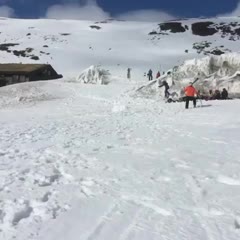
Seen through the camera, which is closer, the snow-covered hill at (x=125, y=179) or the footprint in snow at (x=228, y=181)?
the snow-covered hill at (x=125, y=179)

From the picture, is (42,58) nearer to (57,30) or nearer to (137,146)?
(57,30)

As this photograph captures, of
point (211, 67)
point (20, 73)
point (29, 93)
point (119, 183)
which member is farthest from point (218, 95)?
point (20, 73)

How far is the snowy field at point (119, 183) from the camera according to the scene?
5707mm

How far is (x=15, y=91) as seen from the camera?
38688mm

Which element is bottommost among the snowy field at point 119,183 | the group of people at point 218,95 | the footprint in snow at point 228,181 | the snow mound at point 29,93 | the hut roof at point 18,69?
the snow mound at point 29,93

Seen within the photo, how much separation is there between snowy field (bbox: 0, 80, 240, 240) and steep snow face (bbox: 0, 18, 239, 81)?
185 feet

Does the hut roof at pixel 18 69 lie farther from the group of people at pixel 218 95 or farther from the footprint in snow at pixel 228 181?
the footprint in snow at pixel 228 181

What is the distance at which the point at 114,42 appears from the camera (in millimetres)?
106188

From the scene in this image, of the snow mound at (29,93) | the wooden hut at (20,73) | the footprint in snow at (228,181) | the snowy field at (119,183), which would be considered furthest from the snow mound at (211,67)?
the footprint in snow at (228,181)

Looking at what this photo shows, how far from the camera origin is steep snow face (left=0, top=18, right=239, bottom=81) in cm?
8362

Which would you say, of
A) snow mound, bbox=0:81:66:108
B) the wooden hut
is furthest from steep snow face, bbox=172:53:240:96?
the wooden hut

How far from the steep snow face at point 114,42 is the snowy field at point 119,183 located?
5651cm

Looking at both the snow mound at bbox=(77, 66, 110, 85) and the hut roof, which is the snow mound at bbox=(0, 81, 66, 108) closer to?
the snow mound at bbox=(77, 66, 110, 85)

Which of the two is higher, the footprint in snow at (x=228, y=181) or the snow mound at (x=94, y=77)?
the snow mound at (x=94, y=77)
